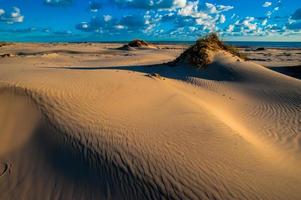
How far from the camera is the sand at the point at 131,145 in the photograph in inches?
160

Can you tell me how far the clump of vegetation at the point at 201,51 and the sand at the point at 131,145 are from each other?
15.3ft

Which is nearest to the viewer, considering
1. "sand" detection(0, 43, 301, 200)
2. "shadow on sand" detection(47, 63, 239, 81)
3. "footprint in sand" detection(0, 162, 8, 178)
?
"sand" detection(0, 43, 301, 200)

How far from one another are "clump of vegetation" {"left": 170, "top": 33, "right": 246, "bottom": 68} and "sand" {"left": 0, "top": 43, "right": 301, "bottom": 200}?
4.65m

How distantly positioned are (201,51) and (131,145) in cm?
880

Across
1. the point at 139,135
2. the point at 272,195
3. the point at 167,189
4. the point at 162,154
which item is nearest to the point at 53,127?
the point at 139,135

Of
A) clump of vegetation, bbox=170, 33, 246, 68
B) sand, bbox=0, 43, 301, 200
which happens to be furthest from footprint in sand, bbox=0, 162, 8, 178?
clump of vegetation, bbox=170, 33, 246, 68

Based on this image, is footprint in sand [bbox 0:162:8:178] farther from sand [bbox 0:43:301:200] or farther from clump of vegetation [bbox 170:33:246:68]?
clump of vegetation [bbox 170:33:246:68]

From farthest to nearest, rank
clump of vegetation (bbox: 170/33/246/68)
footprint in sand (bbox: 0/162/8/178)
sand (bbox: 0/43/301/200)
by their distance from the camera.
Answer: clump of vegetation (bbox: 170/33/246/68) → footprint in sand (bbox: 0/162/8/178) → sand (bbox: 0/43/301/200)

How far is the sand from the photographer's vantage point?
160 inches

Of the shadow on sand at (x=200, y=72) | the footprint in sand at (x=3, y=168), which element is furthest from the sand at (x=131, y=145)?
the shadow on sand at (x=200, y=72)

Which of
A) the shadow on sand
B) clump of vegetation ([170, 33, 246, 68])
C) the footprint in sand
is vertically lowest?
the footprint in sand

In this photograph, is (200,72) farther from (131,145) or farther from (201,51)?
(131,145)

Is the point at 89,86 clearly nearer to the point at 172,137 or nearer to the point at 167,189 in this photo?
the point at 172,137

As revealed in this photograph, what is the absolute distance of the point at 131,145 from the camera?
15.6ft
